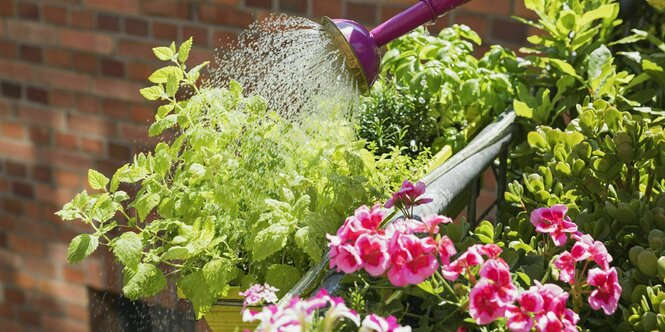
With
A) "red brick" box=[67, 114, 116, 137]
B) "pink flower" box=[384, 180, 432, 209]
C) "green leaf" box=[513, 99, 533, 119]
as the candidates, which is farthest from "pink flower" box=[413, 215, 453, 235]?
"red brick" box=[67, 114, 116, 137]

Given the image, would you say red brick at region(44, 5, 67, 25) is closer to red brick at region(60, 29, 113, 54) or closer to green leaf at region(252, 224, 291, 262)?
red brick at region(60, 29, 113, 54)

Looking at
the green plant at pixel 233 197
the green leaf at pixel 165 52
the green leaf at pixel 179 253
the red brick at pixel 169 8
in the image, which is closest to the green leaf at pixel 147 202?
the green plant at pixel 233 197

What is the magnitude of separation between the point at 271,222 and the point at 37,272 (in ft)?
7.36

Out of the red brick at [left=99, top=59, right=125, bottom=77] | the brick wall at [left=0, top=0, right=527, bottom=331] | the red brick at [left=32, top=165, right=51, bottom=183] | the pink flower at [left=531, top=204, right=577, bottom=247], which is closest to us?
the pink flower at [left=531, top=204, right=577, bottom=247]

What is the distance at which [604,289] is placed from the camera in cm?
84

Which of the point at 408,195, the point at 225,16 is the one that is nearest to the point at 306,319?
the point at 408,195

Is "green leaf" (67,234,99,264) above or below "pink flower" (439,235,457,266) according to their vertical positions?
below

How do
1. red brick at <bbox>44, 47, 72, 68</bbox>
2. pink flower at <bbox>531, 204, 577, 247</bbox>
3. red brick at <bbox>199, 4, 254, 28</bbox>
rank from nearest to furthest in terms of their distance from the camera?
pink flower at <bbox>531, 204, 577, 247</bbox> < red brick at <bbox>199, 4, 254, 28</bbox> < red brick at <bbox>44, 47, 72, 68</bbox>

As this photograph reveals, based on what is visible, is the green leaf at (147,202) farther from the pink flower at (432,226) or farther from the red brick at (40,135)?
the red brick at (40,135)

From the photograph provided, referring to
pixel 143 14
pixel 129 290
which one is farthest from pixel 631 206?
pixel 143 14

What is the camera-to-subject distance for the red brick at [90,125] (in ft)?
9.20

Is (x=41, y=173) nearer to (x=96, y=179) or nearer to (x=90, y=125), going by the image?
(x=90, y=125)

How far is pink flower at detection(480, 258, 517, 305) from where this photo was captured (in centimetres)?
76

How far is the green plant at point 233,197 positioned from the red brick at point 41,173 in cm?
184
